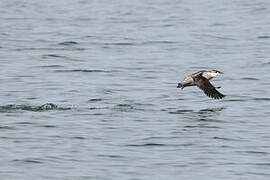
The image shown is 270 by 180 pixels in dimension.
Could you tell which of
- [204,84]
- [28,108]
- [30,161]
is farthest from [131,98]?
[30,161]

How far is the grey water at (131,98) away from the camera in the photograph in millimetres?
15772

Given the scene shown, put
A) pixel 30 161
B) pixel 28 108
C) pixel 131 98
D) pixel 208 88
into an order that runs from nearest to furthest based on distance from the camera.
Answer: pixel 30 161 → pixel 208 88 → pixel 28 108 → pixel 131 98

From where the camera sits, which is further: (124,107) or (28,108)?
(124,107)

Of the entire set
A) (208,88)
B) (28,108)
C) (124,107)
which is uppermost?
(208,88)

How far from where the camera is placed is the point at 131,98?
2266cm

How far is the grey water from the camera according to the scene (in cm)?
1577

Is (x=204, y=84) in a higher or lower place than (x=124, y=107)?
higher

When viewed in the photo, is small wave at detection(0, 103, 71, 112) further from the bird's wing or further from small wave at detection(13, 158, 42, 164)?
small wave at detection(13, 158, 42, 164)

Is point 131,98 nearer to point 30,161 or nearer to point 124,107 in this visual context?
point 124,107

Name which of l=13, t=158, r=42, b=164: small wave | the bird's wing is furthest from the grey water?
the bird's wing

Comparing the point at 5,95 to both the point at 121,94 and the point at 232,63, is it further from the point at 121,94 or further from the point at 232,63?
the point at 232,63

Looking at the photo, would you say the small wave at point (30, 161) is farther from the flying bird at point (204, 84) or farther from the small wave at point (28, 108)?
the flying bird at point (204, 84)

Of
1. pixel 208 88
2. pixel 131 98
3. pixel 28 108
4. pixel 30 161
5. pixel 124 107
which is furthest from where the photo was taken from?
pixel 131 98

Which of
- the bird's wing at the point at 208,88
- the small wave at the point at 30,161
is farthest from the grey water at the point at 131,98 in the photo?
the bird's wing at the point at 208,88
